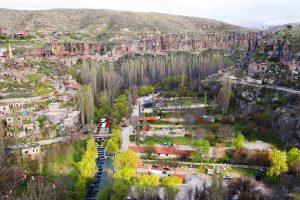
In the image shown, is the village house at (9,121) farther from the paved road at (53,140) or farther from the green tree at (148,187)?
the green tree at (148,187)

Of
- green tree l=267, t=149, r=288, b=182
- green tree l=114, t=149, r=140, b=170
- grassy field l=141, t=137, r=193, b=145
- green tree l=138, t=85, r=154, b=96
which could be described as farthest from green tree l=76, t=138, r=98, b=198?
green tree l=138, t=85, r=154, b=96

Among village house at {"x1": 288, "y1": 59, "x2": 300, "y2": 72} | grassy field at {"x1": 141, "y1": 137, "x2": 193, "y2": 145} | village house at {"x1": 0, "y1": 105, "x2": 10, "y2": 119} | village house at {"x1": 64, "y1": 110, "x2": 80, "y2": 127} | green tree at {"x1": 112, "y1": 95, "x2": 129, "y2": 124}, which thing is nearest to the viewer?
village house at {"x1": 0, "y1": 105, "x2": 10, "y2": 119}

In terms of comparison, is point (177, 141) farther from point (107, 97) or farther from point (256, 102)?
point (107, 97)

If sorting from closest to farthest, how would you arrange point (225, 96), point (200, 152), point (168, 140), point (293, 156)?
1. point (293, 156)
2. point (200, 152)
3. point (168, 140)
4. point (225, 96)

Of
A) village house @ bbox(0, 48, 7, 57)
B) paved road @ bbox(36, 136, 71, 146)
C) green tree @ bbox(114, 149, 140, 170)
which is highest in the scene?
village house @ bbox(0, 48, 7, 57)

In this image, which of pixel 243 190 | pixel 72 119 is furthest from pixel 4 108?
pixel 243 190

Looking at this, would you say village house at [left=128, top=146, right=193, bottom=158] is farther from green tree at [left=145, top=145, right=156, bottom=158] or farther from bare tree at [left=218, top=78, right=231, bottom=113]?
bare tree at [left=218, top=78, right=231, bottom=113]

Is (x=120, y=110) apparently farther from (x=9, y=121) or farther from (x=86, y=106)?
(x=9, y=121)
